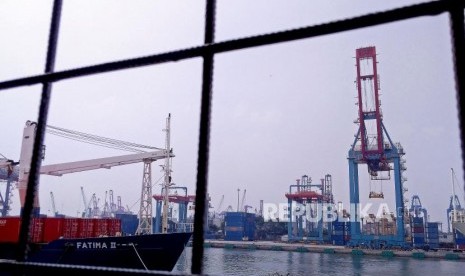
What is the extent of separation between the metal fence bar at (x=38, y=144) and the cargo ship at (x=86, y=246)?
14489 mm

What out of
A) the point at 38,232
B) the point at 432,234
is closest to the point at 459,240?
the point at 432,234

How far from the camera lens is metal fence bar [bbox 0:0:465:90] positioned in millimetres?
828

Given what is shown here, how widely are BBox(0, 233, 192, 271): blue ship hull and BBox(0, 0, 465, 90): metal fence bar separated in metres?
14.6

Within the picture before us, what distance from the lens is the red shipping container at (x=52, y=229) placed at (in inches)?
612

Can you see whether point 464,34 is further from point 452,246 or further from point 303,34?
point 452,246

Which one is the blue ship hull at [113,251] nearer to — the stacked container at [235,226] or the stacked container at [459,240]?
the stacked container at [459,240]

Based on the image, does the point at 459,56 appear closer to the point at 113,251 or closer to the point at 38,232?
the point at 113,251

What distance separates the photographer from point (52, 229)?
15734mm

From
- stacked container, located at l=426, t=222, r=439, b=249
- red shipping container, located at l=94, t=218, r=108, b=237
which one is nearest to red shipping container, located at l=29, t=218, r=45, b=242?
red shipping container, located at l=94, t=218, r=108, b=237

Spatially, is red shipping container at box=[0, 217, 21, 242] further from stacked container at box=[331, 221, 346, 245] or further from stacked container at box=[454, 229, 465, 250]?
stacked container at box=[454, 229, 465, 250]

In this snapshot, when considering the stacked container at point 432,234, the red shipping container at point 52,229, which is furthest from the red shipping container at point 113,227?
the stacked container at point 432,234

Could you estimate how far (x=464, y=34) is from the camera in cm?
82

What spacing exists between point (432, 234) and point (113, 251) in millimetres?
52224

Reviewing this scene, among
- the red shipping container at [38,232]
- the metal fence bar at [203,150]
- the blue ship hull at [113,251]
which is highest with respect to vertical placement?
the metal fence bar at [203,150]
